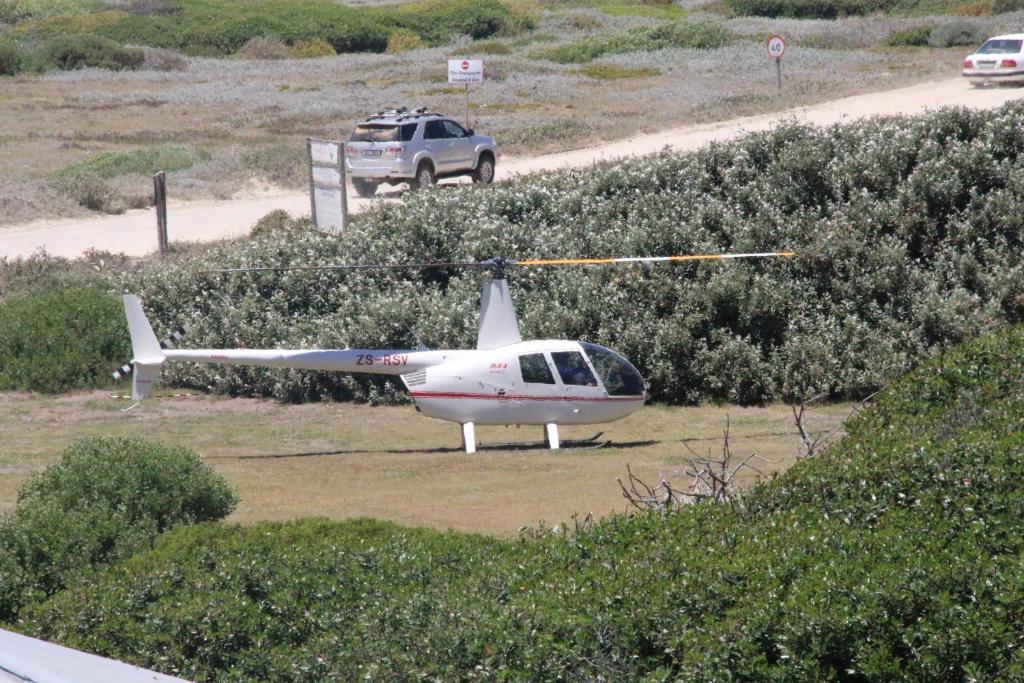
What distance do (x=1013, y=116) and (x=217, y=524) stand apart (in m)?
18.0

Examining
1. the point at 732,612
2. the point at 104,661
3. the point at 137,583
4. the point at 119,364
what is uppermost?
the point at 104,661

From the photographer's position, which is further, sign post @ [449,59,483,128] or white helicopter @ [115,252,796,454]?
sign post @ [449,59,483,128]

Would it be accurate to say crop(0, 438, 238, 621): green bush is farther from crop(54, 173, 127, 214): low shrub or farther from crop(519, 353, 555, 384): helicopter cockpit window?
crop(54, 173, 127, 214): low shrub

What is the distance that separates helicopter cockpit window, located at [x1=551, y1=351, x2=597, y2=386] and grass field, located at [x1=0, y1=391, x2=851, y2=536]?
3.41ft

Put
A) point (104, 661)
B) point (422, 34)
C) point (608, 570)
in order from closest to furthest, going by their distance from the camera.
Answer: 1. point (104, 661)
2. point (608, 570)
3. point (422, 34)

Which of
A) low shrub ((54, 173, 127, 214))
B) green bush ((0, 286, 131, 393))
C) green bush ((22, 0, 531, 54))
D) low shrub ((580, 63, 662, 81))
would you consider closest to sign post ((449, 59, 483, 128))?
low shrub ((54, 173, 127, 214))

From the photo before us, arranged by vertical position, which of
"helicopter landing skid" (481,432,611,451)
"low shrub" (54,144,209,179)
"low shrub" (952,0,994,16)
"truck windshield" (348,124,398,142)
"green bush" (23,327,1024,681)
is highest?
"low shrub" (952,0,994,16)

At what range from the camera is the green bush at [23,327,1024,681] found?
7820 millimetres

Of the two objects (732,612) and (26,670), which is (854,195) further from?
(26,670)

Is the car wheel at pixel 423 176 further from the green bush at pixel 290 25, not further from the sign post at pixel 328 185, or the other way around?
the green bush at pixel 290 25

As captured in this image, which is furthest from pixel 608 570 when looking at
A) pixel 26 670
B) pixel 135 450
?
pixel 135 450

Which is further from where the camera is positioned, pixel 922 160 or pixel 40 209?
pixel 40 209

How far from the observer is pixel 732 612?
8.32 metres

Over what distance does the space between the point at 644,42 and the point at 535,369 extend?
67.7 meters
